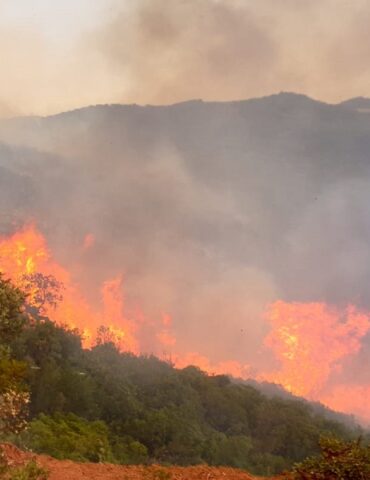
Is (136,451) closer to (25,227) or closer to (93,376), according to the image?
(93,376)

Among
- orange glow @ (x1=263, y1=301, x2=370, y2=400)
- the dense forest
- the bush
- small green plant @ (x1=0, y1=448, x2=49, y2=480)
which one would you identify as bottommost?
small green plant @ (x1=0, y1=448, x2=49, y2=480)

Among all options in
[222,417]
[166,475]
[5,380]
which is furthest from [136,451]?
[222,417]

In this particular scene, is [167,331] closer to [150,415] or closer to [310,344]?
[310,344]

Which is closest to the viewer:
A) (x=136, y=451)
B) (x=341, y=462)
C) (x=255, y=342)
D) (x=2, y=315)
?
(x=341, y=462)

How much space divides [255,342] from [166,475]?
6481 inches

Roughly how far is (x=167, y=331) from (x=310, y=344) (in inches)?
1902

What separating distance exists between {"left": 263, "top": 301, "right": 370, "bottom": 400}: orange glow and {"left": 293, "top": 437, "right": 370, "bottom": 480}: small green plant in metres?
140

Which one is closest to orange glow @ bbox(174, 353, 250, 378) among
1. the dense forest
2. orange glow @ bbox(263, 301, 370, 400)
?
orange glow @ bbox(263, 301, 370, 400)

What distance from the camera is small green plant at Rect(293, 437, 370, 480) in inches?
A: 467

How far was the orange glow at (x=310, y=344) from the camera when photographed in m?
154

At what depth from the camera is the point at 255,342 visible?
6924 inches

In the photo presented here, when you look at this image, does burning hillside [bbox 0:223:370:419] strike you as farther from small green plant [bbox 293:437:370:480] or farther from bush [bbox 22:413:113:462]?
small green plant [bbox 293:437:370:480]

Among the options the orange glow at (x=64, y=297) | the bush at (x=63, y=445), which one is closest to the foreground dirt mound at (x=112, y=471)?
the bush at (x=63, y=445)

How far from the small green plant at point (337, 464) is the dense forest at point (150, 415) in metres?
13.0
